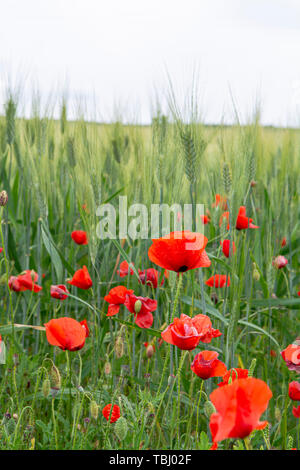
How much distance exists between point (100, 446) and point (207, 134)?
70cm

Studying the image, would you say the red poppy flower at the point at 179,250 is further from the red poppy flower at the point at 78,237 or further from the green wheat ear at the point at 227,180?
the red poppy flower at the point at 78,237

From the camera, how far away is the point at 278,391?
3.67 feet

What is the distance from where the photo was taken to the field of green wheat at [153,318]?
0.74m

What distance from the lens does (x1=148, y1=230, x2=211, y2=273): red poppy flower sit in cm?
73

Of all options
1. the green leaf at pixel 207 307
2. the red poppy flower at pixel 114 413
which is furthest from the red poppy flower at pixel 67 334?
the green leaf at pixel 207 307

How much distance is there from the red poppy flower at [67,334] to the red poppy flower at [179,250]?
160 mm

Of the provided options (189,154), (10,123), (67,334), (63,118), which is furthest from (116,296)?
(63,118)

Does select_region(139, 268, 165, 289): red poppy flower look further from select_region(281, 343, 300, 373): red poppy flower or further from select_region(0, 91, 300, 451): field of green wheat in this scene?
select_region(281, 343, 300, 373): red poppy flower

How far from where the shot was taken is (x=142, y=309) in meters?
0.89

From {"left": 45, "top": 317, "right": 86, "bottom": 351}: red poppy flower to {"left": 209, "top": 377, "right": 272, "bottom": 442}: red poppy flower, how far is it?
1.06ft

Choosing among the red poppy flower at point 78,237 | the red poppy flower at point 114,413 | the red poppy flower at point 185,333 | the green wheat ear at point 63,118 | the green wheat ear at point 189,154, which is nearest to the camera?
the red poppy flower at point 185,333

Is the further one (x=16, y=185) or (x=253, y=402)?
(x=16, y=185)
